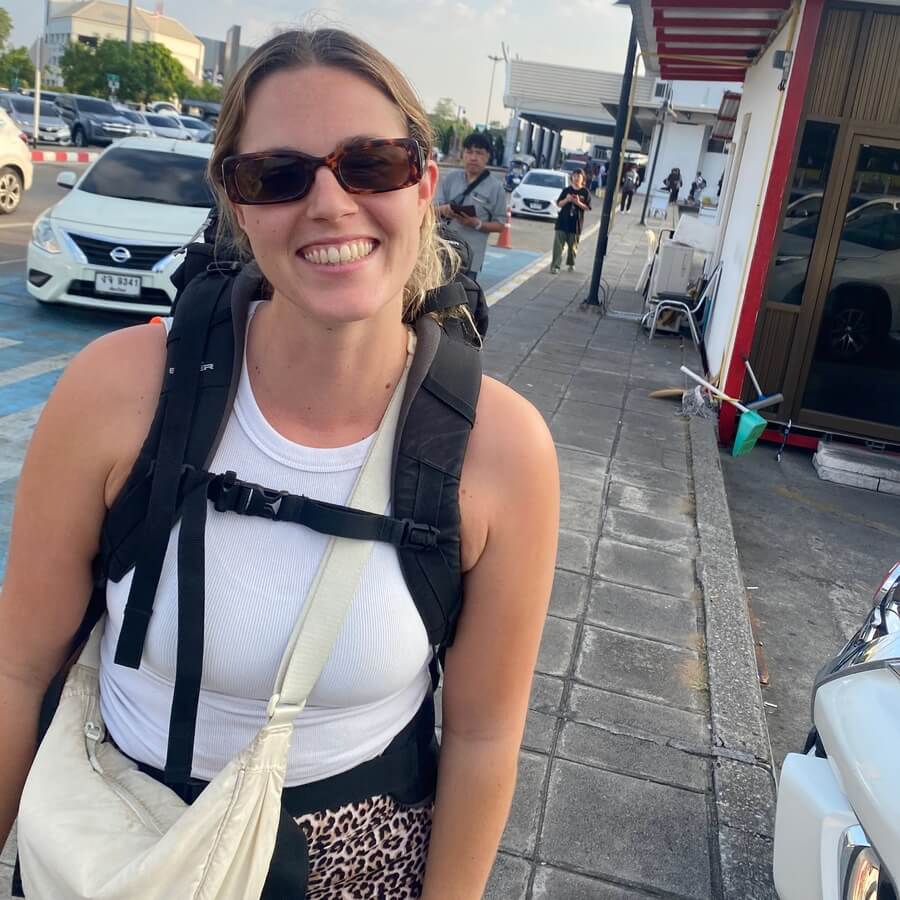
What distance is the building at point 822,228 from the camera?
21.3ft

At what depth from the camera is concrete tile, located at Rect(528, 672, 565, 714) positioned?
3.41 metres

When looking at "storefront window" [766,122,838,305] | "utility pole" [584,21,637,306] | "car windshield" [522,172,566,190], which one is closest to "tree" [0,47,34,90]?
"car windshield" [522,172,566,190]

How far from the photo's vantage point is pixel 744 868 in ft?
8.90

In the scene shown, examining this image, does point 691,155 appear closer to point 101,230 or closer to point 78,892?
point 101,230

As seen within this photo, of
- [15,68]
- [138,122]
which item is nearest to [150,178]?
[138,122]

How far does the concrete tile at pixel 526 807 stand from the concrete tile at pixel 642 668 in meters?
0.60

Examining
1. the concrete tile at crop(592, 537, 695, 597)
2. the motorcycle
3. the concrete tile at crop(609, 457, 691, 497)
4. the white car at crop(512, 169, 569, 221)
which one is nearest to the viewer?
the motorcycle

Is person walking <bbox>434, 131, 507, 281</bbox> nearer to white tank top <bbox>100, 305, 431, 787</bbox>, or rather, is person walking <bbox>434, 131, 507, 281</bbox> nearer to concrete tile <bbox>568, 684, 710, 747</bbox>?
concrete tile <bbox>568, 684, 710, 747</bbox>

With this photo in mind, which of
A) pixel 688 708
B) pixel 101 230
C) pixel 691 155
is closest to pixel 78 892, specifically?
pixel 688 708

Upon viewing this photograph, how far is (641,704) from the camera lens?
3510mm

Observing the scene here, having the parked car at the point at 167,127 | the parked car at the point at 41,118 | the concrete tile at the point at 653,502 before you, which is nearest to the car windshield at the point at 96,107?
the parked car at the point at 167,127

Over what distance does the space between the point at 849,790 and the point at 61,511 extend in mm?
1593

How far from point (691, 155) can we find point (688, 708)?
135 feet

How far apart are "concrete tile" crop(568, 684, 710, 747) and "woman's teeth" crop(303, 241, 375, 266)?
2.45 meters
